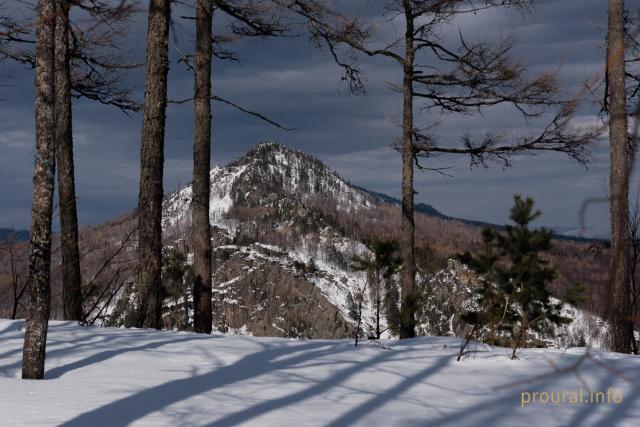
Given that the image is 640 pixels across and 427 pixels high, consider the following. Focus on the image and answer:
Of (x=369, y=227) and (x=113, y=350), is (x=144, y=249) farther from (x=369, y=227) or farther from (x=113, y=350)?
(x=369, y=227)

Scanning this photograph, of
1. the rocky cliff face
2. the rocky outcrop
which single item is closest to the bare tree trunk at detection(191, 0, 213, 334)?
the rocky cliff face

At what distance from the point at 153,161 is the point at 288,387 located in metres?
4.74

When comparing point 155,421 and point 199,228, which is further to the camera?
point 199,228

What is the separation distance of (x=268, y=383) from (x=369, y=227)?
469 feet

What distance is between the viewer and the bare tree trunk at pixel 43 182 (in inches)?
170

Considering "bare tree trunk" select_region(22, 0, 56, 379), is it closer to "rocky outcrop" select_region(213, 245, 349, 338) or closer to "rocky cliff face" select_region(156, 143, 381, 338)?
"rocky cliff face" select_region(156, 143, 381, 338)

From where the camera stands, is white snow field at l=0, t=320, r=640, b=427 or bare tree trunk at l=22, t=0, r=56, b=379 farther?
bare tree trunk at l=22, t=0, r=56, b=379

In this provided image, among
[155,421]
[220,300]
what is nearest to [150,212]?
[155,421]

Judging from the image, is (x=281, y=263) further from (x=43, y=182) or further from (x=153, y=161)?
(x=43, y=182)

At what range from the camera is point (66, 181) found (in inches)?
354

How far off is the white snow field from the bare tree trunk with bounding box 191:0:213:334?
3049 mm

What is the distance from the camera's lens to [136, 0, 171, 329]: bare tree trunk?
7770 millimetres

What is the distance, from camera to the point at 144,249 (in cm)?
782

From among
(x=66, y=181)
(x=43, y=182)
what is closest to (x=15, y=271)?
(x=66, y=181)
